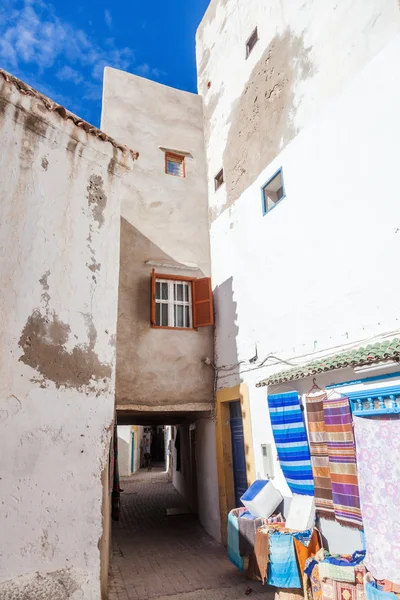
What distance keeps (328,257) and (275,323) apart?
187 centimetres

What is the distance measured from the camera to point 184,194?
461 inches

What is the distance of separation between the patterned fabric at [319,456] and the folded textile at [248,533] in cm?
123

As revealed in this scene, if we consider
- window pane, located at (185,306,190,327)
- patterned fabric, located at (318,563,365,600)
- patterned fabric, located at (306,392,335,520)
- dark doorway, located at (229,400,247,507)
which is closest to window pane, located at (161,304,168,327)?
window pane, located at (185,306,190,327)

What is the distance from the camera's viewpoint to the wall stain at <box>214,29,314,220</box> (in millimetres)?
8703

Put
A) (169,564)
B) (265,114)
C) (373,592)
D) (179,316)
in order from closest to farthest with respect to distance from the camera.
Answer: (373,592) → (169,564) → (265,114) → (179,316)

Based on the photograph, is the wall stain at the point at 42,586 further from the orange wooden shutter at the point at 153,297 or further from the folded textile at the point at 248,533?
the orange wooden shutter at the point at 153,297

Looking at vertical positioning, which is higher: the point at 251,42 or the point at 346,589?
the point at 251,42

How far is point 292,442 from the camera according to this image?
6.99 m

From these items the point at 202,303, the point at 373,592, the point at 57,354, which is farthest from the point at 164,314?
the point at 373,592

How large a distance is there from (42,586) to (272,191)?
848 centimetres

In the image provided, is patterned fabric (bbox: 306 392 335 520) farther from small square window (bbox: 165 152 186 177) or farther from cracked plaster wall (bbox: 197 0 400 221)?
small square window (bbox: 165 152 186 177)

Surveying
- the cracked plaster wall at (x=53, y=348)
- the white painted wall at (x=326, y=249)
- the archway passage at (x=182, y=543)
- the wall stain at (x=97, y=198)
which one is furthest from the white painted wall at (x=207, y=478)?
Result: the wall stain at (x=97, y=198)

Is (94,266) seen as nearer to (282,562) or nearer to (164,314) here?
(164,314)

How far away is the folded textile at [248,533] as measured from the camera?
272 inches
